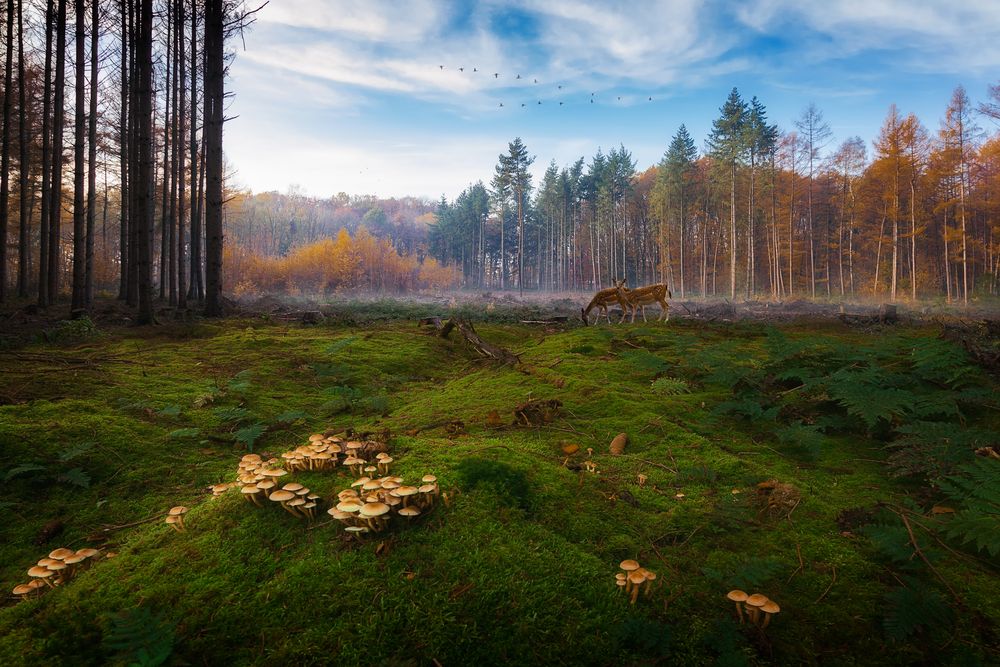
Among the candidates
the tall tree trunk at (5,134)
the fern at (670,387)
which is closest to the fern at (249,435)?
the fern at (670,387)

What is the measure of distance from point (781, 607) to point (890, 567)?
0.73 metres

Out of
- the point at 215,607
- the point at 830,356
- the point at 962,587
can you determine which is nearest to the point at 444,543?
the point at 215,607

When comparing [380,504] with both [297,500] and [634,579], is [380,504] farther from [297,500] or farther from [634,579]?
[634,579]

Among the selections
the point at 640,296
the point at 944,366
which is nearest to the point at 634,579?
the point at 944,366

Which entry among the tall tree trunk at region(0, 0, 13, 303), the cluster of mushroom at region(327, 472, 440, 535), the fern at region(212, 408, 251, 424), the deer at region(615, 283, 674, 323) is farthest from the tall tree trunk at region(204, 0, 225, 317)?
the cluster of mushroom at region(327, 472, 440, 535)

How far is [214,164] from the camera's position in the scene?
12875 mm

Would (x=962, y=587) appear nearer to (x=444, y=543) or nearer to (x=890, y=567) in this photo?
(x=890, y=567)

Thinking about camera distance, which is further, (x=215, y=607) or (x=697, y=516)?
(x=697, y=516)

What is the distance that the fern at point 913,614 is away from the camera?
184 cm

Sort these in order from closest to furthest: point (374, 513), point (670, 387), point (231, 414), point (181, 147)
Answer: point (374, 513) → point (231, 414) → point (670, 387) → point (181, 147)

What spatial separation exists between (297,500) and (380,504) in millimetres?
591

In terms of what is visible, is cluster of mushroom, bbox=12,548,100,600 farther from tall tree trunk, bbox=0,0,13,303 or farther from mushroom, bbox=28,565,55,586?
tall tree trunk, bbox=0,0,13,303

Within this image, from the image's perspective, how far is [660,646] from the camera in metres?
1.84

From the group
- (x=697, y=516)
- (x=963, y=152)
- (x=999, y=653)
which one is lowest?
(x=999, y=653)
